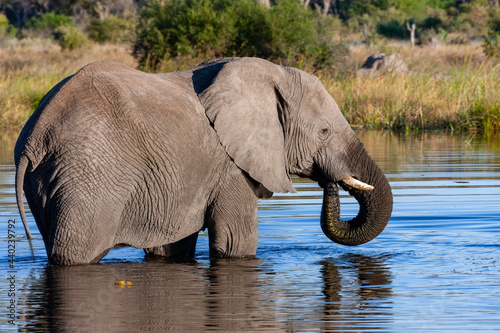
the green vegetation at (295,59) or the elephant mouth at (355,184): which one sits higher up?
the elephant mouth at (355,184)

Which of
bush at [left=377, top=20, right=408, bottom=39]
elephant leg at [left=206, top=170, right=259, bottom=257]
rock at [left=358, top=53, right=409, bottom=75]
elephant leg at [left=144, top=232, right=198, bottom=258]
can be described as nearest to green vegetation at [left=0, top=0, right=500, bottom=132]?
rock at [left=358, top=53, right=409, bottom=75]

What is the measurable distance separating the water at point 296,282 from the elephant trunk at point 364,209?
18cm

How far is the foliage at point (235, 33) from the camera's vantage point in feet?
77.6

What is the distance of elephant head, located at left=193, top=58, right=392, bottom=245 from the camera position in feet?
19.3

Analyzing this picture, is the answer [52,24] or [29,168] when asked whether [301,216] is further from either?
[52,24]

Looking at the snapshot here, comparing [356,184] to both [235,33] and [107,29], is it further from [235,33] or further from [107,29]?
[107,29]

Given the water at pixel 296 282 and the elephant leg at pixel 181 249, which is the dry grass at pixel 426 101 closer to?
the water at pixel 296 282

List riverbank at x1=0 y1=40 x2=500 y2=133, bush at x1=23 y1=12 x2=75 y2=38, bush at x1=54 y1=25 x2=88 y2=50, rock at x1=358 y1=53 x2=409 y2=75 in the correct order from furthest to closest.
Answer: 1. bush at x1=23 y1=12 x2=75 y2=38
2. bush at x1=54 y1=25 x2=88 y2=50
3. rock at x1=358 y1=53 x2=409 y2=75
4. riverbank at x1=0 y1=40 x2=500 y2=133

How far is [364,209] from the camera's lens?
6375mm

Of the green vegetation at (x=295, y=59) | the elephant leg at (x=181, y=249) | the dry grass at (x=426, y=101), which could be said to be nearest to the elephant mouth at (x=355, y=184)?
the elephant leg at (x=181, y=249)

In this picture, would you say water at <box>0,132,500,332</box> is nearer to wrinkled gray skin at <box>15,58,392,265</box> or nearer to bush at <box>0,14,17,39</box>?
wrinkled gray skin at <box>15,58,392,265</box>

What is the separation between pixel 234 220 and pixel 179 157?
1.98 feet

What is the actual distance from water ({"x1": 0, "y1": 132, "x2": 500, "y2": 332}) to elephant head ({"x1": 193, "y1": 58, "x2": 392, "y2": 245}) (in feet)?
1.32

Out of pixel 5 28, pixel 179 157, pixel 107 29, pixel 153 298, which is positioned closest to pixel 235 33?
pixel 179 157
